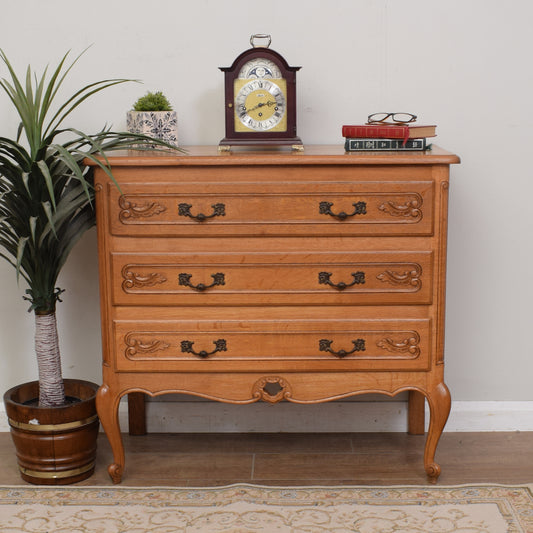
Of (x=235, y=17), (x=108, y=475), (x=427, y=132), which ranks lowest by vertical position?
(x=108, y=475)

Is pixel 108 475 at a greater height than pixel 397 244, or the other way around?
pixel 397 244

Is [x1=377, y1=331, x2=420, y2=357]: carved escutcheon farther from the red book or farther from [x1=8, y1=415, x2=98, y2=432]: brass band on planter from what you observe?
[x1=8, y1=415, x2=98, y2=432]: brass band on planter

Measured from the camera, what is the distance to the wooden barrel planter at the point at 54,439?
2.45 metres

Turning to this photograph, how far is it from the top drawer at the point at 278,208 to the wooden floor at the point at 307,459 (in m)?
0.85

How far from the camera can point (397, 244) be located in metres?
2.31

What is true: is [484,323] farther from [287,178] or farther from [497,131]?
[287,178]

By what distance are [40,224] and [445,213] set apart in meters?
1.26

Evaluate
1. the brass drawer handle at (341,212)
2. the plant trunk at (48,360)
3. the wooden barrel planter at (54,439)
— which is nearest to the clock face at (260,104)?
the brass drawer handle at (341,212)

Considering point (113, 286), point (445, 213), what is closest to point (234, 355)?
point (113, 286)

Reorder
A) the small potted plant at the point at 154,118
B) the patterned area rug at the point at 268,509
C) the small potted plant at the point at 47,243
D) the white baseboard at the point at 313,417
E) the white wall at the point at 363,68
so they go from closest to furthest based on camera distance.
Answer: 1. the patterned area rug at the point at 268,509
2. the small potted plant at the point at 47,243
3. the small potted plant at the point at 154,118
4. the white wall at the point at 363,68
5. the white baseboard at the point at 313,417

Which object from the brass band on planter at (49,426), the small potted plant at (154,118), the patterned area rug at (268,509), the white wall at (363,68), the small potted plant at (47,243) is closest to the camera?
the patterned area rug at (268,509)

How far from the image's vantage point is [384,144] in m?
2.38

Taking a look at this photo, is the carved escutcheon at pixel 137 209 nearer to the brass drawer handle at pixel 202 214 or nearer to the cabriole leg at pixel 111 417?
the brass drawer handle at pixel 202 214

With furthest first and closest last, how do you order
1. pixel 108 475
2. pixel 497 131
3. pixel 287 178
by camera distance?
1. pixel 497 131
2. pixel 108 475
3. pixel 287 178
